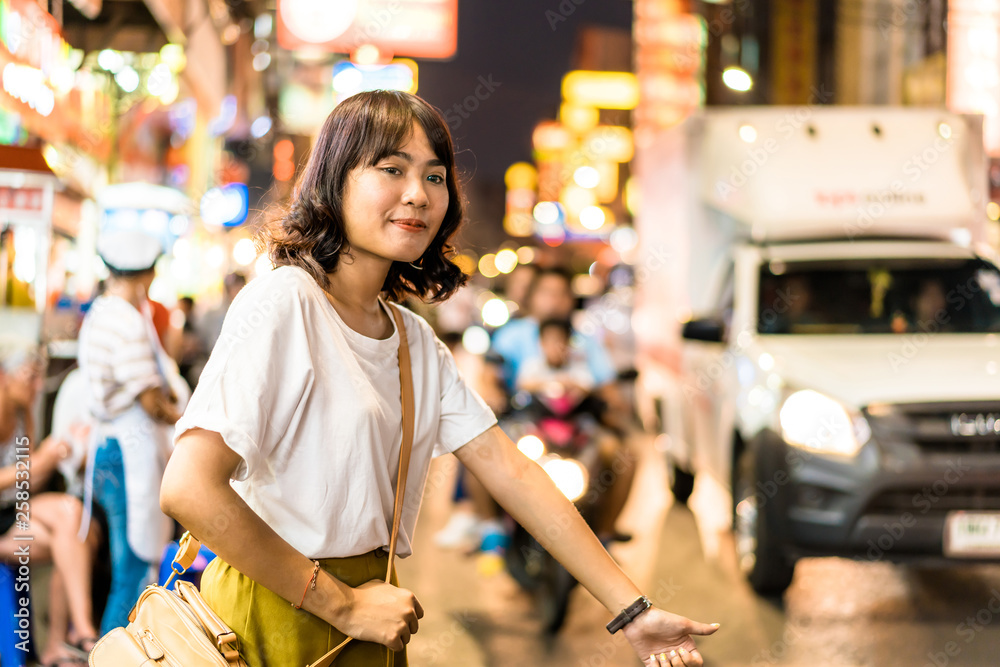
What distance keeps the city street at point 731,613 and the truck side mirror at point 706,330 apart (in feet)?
5.16

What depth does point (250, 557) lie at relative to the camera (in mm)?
1617

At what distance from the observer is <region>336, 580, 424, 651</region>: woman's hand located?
5.74 ft

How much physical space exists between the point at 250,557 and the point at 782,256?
5.73m

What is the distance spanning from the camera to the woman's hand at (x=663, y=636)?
200cm

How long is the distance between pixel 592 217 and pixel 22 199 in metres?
47.1

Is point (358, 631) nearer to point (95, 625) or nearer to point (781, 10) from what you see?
point (95, 625)

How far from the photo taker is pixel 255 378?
162 cm

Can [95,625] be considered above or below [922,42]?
below

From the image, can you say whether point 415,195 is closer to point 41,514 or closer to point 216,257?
point 41,514

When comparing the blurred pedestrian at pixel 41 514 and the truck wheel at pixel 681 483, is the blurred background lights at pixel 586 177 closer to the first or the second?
the truck wheel at pixel 681 483

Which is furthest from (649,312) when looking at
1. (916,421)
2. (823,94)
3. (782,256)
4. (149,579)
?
(823,94)

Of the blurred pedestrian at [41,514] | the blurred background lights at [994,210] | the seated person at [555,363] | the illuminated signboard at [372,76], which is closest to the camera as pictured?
the blurred pedestrian at [41,514]

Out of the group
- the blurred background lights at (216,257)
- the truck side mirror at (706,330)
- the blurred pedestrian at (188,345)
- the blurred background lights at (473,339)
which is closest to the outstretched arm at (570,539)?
the truck side mirror at (706,330)

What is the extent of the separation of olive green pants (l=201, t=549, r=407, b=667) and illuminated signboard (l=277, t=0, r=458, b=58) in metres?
10.3
